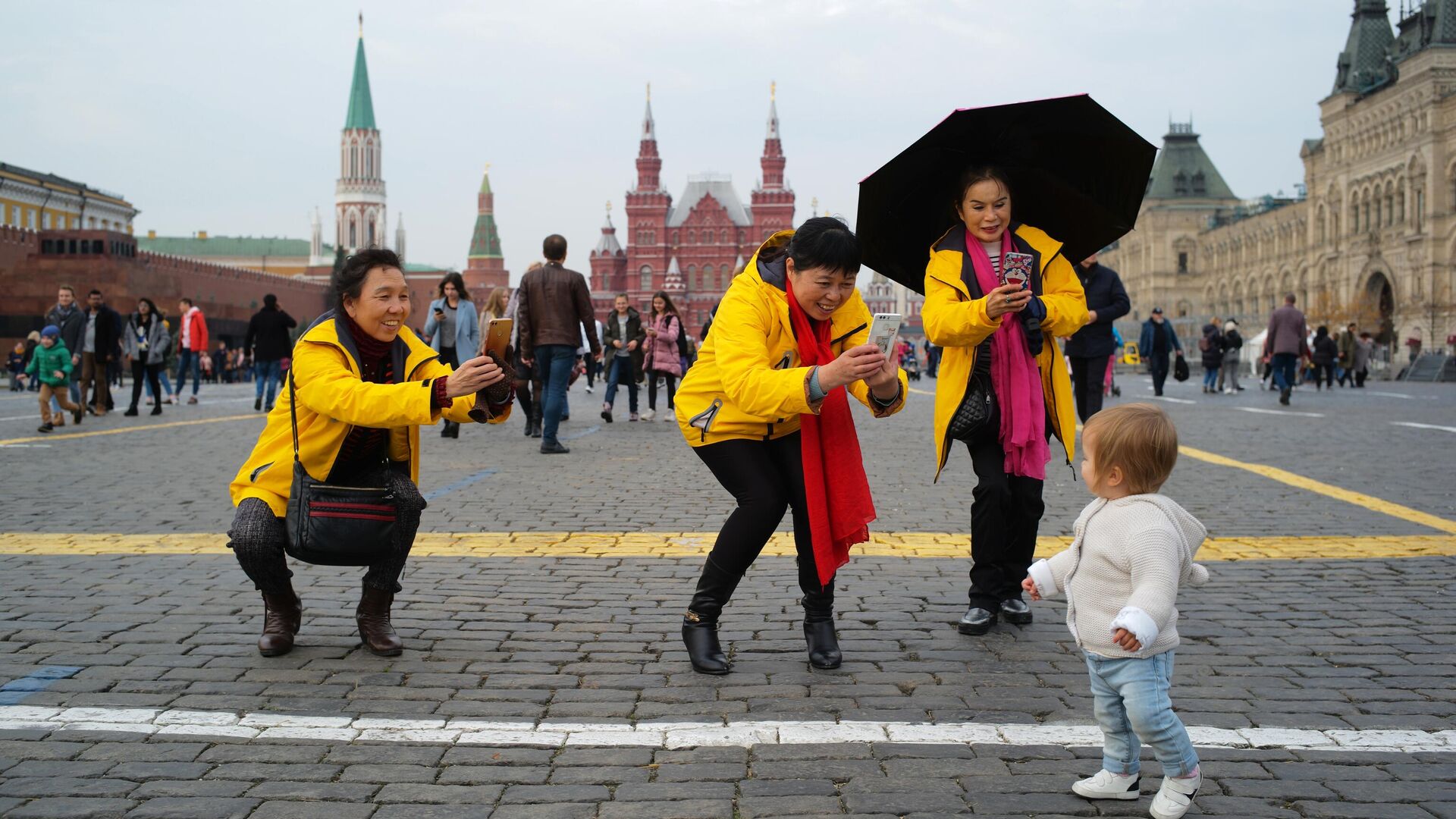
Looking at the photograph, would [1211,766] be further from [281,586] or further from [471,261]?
[471,261]

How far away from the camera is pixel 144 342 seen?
1680cm

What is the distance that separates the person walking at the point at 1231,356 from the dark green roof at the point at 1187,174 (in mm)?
81781

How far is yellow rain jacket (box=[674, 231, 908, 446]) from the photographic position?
377 centimetres

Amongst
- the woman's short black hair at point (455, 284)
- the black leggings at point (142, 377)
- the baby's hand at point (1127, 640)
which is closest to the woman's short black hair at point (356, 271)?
the baby's hand at point (1127, 640)

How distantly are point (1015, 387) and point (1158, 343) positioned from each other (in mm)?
17682

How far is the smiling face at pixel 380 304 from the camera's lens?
165 inches

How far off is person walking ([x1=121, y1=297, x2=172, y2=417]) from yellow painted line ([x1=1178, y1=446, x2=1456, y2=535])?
12852mm

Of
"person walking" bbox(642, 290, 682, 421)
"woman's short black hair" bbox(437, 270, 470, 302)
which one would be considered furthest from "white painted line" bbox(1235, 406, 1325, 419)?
"woman's short black hair" bbox(437, 270, 470, 302)

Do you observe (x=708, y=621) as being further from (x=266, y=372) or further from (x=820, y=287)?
(x=266, y=372)

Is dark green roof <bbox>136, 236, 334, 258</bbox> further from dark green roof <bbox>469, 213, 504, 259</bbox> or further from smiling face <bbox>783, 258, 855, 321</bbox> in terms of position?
smiling face <bbox>783, 258, 855, 321</bbox>

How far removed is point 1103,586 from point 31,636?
145 inches

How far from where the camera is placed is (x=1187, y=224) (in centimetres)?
10031

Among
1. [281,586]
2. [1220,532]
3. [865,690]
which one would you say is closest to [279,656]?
[281,586]

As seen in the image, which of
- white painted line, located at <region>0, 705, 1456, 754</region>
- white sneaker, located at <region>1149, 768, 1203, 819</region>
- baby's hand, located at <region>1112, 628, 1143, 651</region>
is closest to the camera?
baby's hand, located at <region>1112, 628, 1143, 651</region>
